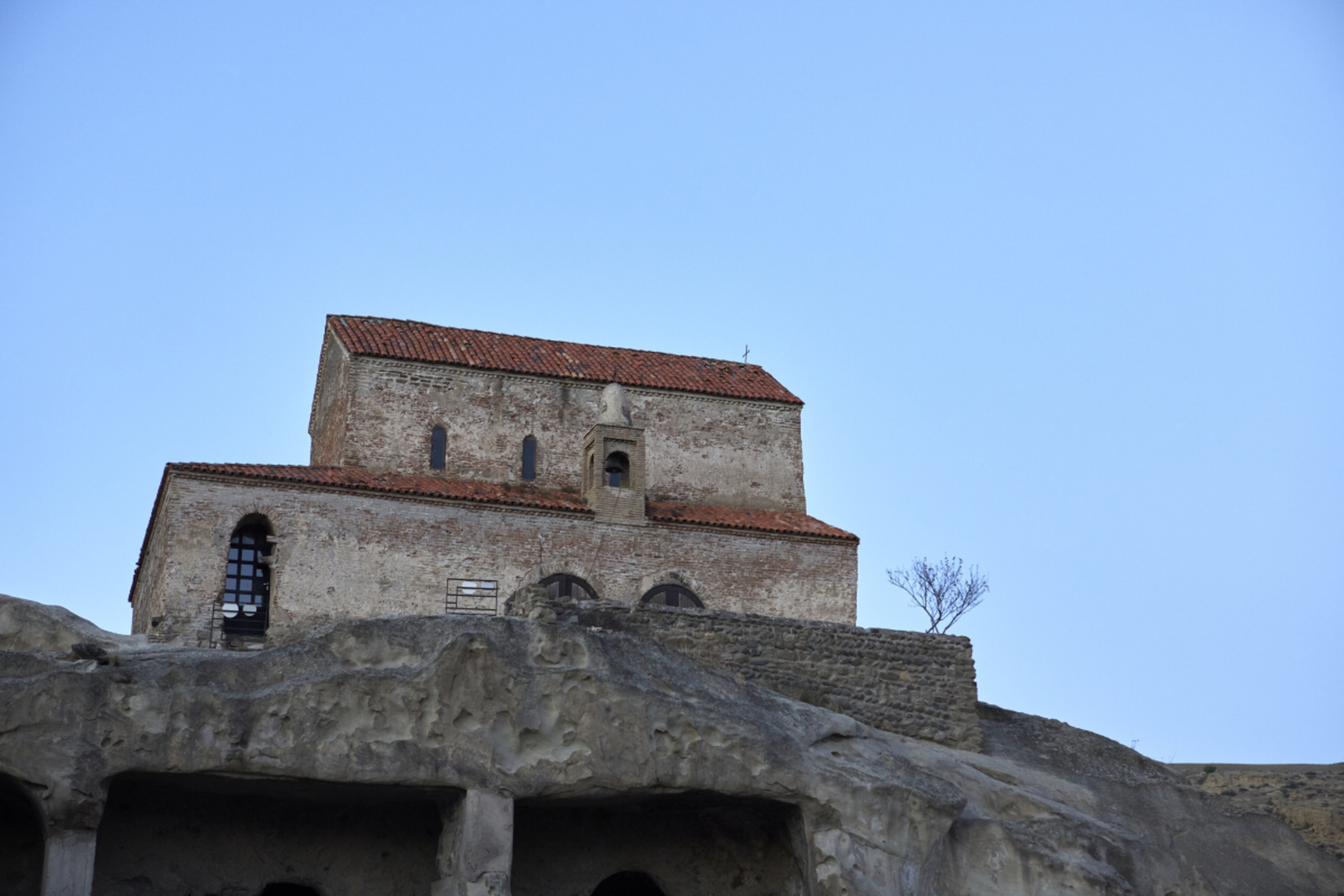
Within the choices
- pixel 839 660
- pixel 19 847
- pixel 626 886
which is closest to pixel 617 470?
pixel 839 660

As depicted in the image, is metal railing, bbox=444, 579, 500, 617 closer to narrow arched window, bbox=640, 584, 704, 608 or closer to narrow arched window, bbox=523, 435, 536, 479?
narrow arched window, bbox=640, 584, 704, 608

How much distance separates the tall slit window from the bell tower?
19.7ft

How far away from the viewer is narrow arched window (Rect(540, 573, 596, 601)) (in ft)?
86.5

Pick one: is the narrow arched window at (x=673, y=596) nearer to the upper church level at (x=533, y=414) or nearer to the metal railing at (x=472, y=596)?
the upper church level at (x=533, y=414)

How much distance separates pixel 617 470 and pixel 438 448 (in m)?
3.53

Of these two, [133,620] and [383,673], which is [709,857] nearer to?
[383,673]

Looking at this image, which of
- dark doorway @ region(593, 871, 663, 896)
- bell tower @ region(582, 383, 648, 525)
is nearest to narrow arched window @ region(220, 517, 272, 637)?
bell tower @ region(582, 383, 648, 525)

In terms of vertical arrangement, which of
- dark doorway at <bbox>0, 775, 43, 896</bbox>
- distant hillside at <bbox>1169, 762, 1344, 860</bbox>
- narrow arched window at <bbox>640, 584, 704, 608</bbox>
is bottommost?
dark doorway at <bbox>0, 775, 43, 896</bbox>

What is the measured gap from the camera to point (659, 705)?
54.9 ft

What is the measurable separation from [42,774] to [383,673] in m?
3.53

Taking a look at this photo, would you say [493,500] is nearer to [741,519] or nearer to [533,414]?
[533,414]

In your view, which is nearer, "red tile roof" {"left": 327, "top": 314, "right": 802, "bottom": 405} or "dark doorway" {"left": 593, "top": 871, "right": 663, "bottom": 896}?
"dark doorway" {"left": 593, "top": 871, "right": 663, "bottom": 896}

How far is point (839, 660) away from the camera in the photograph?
20344 mm

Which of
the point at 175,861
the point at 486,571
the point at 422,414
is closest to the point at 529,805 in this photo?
the point at 175,861
